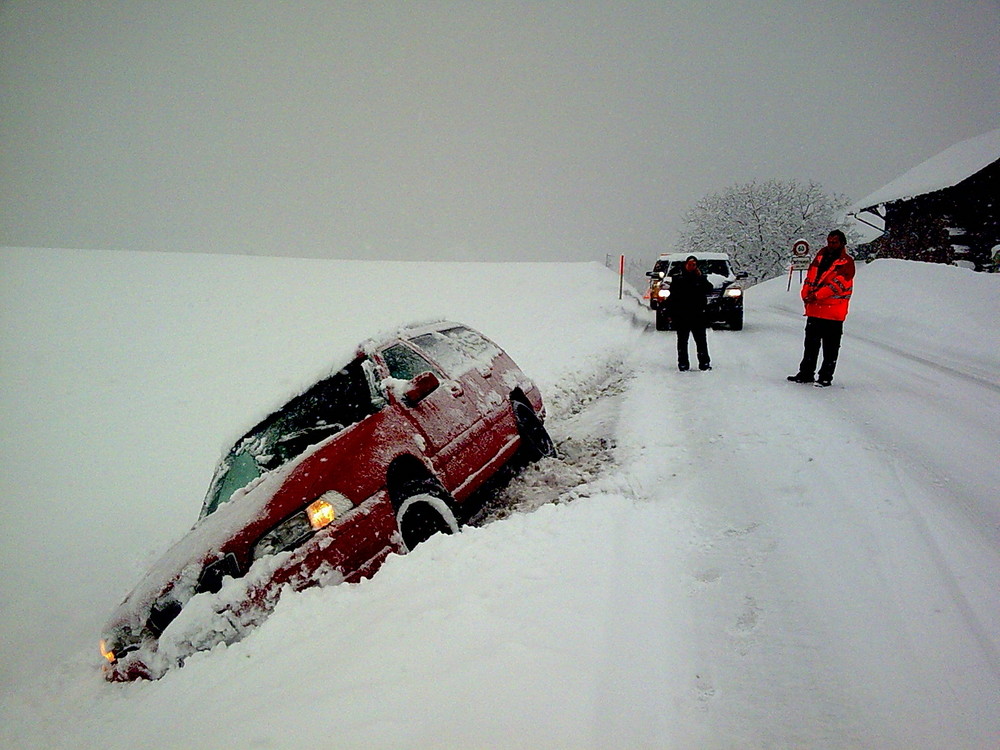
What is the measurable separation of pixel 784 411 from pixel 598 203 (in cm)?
13517

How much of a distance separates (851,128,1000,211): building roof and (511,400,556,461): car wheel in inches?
888

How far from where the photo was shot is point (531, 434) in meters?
5.24

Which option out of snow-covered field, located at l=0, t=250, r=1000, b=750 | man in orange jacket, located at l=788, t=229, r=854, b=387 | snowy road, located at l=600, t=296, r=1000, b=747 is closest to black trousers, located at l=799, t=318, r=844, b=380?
man in orange jacket, located at l=788, t=229, r=854, b=387

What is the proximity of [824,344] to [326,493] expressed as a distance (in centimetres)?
635

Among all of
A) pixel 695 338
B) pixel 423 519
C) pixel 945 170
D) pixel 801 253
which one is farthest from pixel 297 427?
pixel 945 170

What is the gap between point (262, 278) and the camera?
A: 2056cm

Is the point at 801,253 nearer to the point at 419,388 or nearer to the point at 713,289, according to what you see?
the point at 713,289

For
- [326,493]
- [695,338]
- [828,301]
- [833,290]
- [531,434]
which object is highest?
[833,290]

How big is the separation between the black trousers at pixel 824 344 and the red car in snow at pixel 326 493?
172 inches

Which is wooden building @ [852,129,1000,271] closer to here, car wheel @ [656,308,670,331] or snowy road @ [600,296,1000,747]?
car wheel @ [656,308,670,331]

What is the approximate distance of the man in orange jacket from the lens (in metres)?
6.36

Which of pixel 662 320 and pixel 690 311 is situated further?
pixel 662 320

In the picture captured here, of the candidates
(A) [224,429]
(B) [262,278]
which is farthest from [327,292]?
(A) [224,429]

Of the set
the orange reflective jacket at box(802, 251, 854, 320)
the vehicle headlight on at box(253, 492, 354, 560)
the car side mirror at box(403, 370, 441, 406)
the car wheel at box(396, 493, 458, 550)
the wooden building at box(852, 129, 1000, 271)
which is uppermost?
the wooden building at box(852, 129, 1000, 271)
